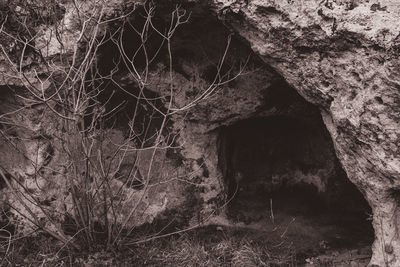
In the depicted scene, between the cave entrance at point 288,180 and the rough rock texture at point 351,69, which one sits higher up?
the rough rock texture at point 351,69

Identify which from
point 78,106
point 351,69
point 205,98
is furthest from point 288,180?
point 78,106

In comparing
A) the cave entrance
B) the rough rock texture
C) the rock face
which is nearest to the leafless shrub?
the rock face

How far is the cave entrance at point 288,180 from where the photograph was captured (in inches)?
155

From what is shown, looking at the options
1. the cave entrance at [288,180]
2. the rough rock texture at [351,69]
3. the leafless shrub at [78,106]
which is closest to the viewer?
the rough rock texture at [351,69]

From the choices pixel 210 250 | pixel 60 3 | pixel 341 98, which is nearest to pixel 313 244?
pixel 210 250

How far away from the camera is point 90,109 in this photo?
378cm

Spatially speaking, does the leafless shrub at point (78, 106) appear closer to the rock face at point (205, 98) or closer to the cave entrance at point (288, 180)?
the rock face at point (205, 98)

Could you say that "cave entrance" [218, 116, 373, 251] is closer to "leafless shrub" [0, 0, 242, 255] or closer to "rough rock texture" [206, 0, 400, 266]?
"leafless shrub" [0, 0, 242, 255]

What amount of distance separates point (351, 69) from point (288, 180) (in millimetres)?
1695

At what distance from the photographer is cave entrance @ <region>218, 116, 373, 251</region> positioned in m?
3.93

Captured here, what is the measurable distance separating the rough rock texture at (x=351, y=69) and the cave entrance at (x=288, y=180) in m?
0.93

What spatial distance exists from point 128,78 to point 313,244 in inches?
66.1

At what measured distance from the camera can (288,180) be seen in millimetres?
4266

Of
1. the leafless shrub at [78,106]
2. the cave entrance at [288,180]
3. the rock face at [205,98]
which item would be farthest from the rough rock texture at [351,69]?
the cave entrance at [288,180]
